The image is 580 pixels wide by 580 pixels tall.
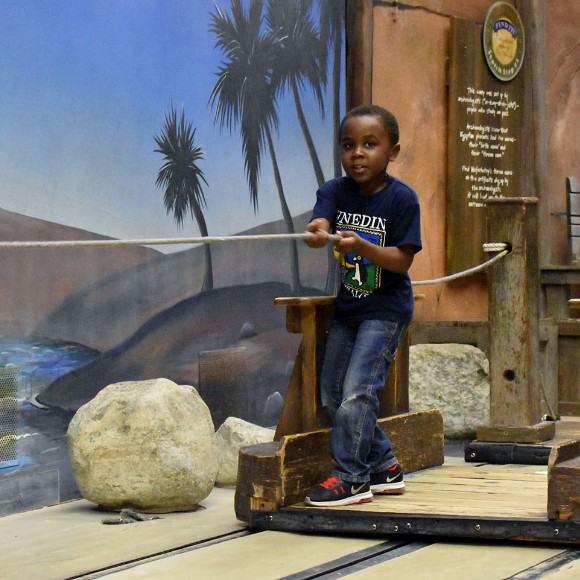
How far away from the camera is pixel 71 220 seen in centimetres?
591

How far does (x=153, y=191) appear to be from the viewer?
21.0 ft

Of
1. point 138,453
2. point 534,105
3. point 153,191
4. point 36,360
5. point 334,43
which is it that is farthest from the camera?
point 534,105

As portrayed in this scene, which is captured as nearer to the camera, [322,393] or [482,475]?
[322,393]

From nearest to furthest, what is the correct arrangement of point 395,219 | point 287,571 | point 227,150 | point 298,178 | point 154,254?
point 287,571
point 395,219
point 154,254
point 227,150
point 298,178

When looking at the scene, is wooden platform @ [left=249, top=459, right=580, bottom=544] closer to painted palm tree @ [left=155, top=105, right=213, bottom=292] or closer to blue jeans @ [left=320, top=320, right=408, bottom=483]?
blue jeans @ [left=320, top=320, right=408, bottom=483]

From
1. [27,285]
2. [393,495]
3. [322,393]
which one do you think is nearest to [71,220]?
[27,285]

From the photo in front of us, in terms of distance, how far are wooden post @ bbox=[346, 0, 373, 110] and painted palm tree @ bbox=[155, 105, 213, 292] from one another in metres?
1.64

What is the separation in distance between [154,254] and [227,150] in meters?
0.84

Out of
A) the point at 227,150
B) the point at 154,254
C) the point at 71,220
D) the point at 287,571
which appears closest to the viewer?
the point at 287,571

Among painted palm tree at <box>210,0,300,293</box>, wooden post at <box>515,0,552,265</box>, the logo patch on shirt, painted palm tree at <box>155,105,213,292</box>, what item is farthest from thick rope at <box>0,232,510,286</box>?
wooden post at <box>515,0,552,265</box>

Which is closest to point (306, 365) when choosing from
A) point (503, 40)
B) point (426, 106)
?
point (426, 106)

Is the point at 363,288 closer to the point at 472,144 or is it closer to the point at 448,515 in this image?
the point at 448,515

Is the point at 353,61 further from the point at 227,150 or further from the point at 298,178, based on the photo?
the point at 227,150

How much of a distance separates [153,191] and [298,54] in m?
1.66
